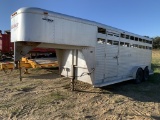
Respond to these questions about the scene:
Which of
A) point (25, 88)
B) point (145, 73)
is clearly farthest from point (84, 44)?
point (145, 73)

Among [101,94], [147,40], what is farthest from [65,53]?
[147,40]

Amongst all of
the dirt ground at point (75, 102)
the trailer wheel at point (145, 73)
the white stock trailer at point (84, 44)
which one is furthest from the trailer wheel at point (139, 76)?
the dirt ground at point (75, 102)

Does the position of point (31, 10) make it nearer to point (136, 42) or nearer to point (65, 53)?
point (65, 53)

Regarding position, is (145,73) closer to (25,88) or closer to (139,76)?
(139,76)

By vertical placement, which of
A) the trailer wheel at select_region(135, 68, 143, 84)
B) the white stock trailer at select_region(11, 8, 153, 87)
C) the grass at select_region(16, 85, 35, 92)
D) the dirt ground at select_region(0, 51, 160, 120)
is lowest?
the dirt ground at select_region(0, 51, 160, 120)

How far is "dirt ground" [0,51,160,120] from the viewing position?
486 centimetres

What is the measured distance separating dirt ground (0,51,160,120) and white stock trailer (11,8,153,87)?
2.02ft

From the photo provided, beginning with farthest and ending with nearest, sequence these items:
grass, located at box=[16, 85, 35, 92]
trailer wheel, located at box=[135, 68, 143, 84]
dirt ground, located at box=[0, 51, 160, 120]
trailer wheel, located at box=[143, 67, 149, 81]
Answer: trailer wheel, located at box=[143, 67, 149, 81] → trailer wheel, located at box=[135, 68, 143, 84] → grass, located at box=[16, 85, 35, 92] → dirt ground, located at box=[0, 51, 160, 120]

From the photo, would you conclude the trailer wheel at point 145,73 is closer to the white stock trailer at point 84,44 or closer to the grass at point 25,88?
the white stock trailer at point 84,44

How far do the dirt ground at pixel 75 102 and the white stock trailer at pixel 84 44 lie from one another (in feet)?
2.02

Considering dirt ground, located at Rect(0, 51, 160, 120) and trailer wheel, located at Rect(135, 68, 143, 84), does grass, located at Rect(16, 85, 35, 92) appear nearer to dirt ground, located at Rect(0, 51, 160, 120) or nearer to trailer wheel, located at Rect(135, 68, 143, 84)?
dirt ground, located at Rect(0, 51, 160, 120)

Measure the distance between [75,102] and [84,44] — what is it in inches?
71.9

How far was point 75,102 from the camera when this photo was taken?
19.3ft

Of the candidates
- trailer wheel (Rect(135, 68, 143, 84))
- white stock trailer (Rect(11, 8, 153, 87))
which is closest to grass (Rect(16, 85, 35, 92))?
white stock trailer (Rect(11, 8, 153, 87))
